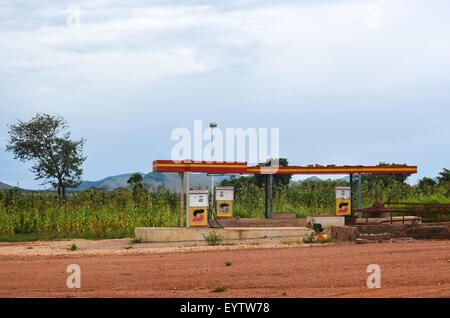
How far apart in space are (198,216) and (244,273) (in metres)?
10.0

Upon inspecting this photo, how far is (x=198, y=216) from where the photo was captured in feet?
75.7

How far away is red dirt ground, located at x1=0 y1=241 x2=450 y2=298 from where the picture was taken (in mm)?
11000

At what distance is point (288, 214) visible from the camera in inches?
1155

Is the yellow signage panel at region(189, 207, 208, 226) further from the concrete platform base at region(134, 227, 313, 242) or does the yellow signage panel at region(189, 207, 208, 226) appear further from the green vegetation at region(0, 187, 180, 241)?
the green vegetation at region(0, 187, 180, 241)

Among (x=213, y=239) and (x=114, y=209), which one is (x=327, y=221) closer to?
(x=213, y=239)

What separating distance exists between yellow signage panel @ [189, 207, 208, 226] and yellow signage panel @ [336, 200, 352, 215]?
7525 millimetres

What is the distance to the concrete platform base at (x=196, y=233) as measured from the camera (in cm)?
2209

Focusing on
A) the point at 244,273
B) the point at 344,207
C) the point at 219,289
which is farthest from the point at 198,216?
the point at 219,289
